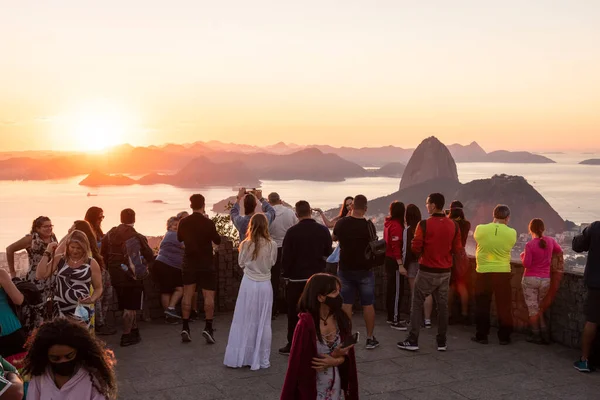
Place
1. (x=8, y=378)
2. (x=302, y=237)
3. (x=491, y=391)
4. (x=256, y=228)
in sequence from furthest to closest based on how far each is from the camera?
(x=302, y=237) → (x=256, y=228) → (x=491, y=391) → (x=8, y=378)

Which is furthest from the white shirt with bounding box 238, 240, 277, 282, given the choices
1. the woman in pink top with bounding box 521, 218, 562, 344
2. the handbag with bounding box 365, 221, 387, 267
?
the woman in pink top with bounding box 521, 218, 562, 344

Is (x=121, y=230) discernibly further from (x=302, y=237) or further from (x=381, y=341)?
(x=381, y=341)

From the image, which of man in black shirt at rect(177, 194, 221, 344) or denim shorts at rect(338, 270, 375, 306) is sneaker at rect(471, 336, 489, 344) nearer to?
denim shorts at rect(338, 270, 375, 306)

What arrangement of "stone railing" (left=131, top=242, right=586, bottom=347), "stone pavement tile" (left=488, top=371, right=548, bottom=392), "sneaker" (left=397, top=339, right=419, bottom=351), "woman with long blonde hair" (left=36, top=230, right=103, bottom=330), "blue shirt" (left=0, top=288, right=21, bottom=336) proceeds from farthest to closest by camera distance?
"stone railing" (left=131, top=242, right=586, bottom=347) < "sneaker" (left=397, top=339, right=419, bottom=351) < "stone pavement tile" (left=488, top=371, right=548, bottom=392) < "woman with long blonde hair" (left=36, top=230, right=103, bottom=330) < "blue shirt" (left=0, top=288, right=21, bottom=336)

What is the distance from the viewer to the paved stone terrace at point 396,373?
620cm

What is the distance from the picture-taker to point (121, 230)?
25.3 ft

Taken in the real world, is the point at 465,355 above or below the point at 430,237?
below

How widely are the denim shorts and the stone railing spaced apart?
2.19 m

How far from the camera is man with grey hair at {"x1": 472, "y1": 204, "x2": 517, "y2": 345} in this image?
25.7 ft

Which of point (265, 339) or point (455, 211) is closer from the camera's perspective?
point (265, 339)

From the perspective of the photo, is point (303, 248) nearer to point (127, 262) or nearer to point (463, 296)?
point (127, 262)

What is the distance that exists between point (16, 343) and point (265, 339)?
9.71 ft

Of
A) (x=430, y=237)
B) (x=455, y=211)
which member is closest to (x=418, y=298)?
(x=430, y=237)

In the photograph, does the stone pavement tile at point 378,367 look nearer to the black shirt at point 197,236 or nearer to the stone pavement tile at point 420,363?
the stone pavement tile at point 420,363
